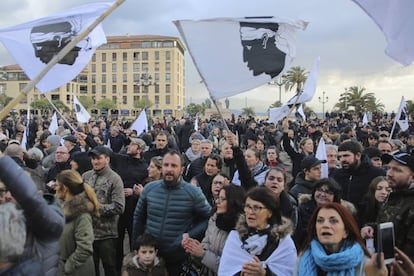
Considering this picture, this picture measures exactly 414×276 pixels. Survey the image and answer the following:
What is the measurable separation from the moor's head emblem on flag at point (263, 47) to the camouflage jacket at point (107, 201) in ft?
6.89

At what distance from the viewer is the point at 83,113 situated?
559 inches

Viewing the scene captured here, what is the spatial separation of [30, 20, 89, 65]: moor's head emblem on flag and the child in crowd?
279 centimetres

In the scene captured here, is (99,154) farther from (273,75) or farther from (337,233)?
(337,233)

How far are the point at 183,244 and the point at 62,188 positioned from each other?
3.98ft

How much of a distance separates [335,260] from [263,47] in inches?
124

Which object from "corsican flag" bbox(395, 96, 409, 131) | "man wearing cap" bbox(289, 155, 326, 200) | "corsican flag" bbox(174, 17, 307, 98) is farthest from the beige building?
"man wearing cap" bbox(289, 155, 326, 200)

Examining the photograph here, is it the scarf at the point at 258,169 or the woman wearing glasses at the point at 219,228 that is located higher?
the scarf at the point at 258,169

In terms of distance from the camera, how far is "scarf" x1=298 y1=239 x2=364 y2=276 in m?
2.60

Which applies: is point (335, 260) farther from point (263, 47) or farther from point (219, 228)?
point (263, 47)

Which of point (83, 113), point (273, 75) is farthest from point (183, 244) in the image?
point (83, 113)

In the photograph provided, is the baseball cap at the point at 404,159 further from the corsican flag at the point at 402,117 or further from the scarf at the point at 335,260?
the corsican flag at the point at 402,117

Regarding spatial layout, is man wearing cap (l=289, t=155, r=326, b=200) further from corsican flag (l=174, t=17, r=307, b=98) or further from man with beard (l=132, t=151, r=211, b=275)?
man with beard (l=132, t=151, r=211, b=275)

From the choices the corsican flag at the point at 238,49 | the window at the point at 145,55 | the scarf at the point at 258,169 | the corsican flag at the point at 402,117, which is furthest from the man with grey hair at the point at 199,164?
the window at the point at 145,55

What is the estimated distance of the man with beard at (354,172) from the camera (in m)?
5.07
